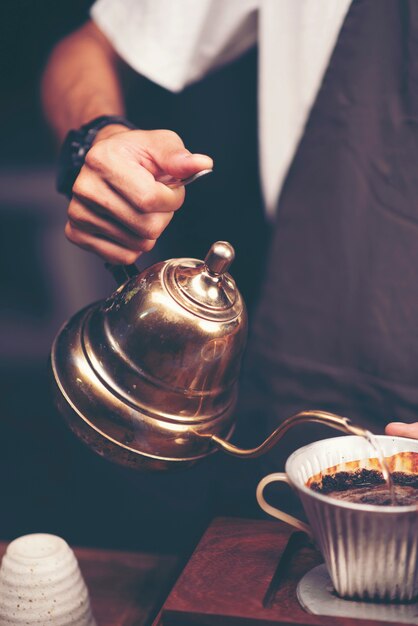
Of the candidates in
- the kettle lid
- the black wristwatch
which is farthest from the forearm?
the kettle lid

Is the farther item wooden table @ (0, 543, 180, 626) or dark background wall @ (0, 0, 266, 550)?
dark background wall @ (0, 0, 266, 550)

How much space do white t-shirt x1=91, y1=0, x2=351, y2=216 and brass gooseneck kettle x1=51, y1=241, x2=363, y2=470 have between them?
2.37ft

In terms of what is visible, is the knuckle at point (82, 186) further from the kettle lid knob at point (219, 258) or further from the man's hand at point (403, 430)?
the man's hand at point (403, 430)

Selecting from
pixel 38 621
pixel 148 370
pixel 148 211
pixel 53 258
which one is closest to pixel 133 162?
pixel 148 211

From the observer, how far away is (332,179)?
1523 mm

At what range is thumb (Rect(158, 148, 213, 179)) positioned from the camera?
1084mm

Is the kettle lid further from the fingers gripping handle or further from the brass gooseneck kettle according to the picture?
the fingers gripping handle

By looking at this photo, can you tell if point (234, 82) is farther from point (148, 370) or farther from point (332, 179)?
point (148, 370)

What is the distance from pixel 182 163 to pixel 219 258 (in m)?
0.16

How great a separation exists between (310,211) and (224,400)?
0.59 metres

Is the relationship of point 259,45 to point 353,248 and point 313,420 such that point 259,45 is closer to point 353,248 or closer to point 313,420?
point 353,248

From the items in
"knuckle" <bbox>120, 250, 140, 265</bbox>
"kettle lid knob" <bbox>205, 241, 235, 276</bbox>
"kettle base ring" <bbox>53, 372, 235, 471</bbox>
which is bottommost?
"kettle base ring" <bbox>53, 372, 235, 471</bbox>

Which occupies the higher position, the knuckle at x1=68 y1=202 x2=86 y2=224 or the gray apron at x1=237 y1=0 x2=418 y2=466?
the knuckle at x1=68 y1=202 x2=86 y2=224

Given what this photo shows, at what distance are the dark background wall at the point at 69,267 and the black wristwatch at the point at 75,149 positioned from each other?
0.62 m
